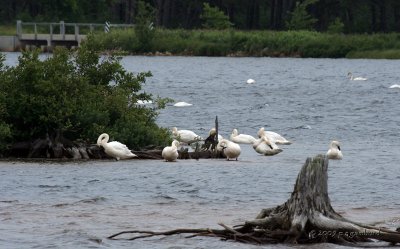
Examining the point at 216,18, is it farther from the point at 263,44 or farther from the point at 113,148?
the point at 113,148

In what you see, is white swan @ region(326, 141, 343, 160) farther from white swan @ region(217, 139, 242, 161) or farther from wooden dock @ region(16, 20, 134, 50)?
wooden dock @ region(16, 20, 134, 50)

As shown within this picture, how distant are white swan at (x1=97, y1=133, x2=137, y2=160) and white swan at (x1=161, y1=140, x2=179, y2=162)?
729mm

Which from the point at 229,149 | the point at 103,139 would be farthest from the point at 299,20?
the point at 103,139

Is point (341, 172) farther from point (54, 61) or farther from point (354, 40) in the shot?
point (354, 40)

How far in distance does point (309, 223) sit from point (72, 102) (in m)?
11.0

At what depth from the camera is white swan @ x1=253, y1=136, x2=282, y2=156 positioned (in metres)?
26.3

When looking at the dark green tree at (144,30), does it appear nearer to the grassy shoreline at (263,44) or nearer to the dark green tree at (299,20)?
the grassy shoreline at (263,44)

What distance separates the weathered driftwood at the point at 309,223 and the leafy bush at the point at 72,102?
9779 mm

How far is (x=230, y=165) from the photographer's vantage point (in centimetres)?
2361

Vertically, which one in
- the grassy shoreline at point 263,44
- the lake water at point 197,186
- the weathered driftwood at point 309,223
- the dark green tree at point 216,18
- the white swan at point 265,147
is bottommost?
the lake water at point 197,186

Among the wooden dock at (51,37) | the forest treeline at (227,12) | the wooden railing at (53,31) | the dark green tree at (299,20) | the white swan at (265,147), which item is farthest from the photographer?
the forest treeline at (227,12)

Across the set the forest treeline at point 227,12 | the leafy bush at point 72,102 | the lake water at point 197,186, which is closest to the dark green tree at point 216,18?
the forest treeline at point 227,12

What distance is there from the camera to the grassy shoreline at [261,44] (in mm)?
93500

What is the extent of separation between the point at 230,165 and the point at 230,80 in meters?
42.9
